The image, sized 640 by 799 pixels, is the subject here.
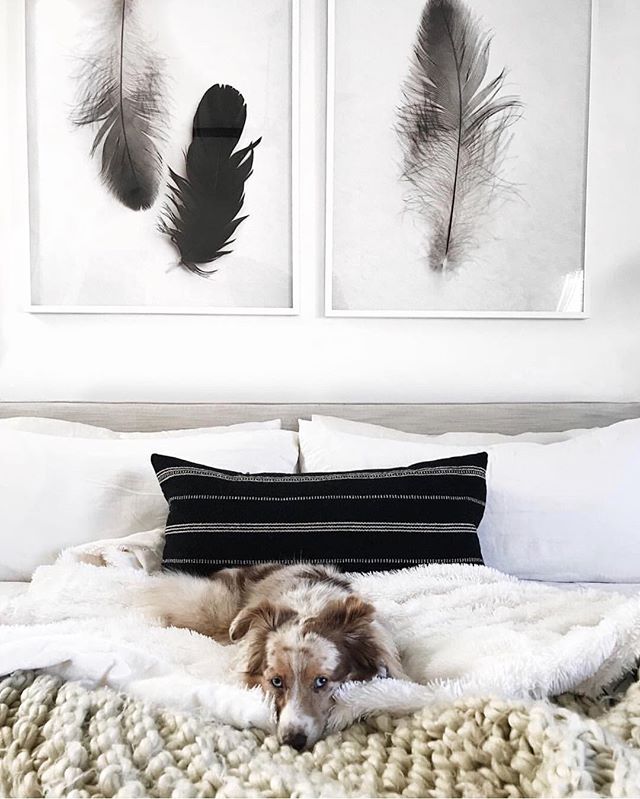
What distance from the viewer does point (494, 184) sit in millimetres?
2252

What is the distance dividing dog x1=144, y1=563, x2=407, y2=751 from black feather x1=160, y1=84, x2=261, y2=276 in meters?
1.12

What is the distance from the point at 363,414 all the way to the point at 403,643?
1.04 metres

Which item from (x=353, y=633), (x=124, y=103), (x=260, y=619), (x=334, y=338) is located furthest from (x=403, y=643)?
(x=124, y=103)

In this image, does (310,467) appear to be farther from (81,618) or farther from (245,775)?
(245,775)

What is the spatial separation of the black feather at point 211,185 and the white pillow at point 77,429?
492 mm

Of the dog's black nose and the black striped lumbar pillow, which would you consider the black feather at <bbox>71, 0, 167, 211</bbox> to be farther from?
the dog's black nose

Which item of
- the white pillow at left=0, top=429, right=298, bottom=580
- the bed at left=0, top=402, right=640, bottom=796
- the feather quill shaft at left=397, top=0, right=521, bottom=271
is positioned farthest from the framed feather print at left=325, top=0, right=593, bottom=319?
the bed at left=0, top=402, right=640, bottom=796

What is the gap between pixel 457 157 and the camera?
2.25 m

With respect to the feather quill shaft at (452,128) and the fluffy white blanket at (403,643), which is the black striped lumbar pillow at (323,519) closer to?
the fluffy white blanket at (403,643)

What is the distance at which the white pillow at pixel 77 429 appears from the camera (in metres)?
1.97

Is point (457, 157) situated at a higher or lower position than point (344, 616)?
higher

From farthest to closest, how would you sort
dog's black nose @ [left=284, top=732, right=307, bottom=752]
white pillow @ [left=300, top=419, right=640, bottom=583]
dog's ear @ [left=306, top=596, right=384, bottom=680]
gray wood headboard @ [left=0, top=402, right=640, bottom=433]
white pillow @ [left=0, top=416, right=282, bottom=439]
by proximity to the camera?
gray wood headboard @ [left=0, top=402, right=640, bottom=433]
white pillow @ [left=0, top=416, right=282, bottom=439]
white pillow @ [left=300, top=419, right=640, bottom=583]
dog's ear @ [left=306, top=596, right=384, bottom=680]
dog's black nose @ [left=284, top=732, right=307, bottom=752]

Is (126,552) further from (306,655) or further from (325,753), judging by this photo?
(325,753)

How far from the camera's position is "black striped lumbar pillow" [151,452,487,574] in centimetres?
151
